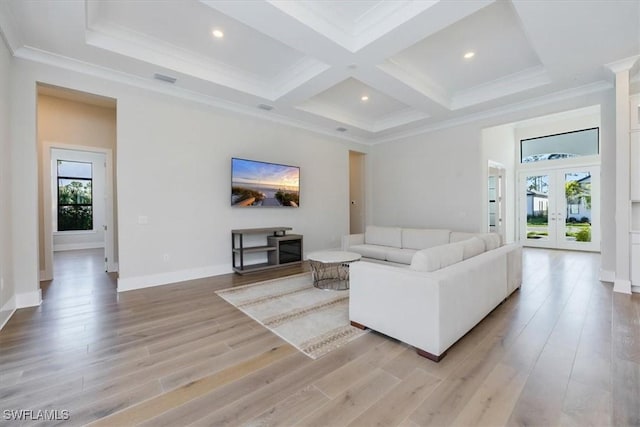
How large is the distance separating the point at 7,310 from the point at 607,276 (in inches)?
301

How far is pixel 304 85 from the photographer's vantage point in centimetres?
400

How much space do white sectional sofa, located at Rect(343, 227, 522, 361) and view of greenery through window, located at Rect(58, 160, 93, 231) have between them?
30.9ft

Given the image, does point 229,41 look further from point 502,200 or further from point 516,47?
point 502,200

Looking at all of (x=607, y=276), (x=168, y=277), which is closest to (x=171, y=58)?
(x=168, y=277)

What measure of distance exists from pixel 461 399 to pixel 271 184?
14.2 feet

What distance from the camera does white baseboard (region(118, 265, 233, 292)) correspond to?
3.74 meters

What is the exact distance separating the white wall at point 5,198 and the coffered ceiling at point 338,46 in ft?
1.26

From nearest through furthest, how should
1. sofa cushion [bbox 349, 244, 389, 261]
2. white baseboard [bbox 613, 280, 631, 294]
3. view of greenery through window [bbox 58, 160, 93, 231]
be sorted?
1. white baseboard [bbox 613, 280, 631, 294]
2. sofa cushion [bbox 349, 244, 389, 261]
3. view of greenery through window [bbox 58, 160, 93, 231]

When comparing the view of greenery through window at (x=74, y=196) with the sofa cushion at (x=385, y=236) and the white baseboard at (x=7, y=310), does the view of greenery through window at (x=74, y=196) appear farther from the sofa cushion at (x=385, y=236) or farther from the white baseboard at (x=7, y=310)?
the sofa cushion at (x=385, y=236)

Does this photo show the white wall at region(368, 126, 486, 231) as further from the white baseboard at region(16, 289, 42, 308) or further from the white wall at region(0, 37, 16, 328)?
the white wall at region(0, 37, 16, 328)

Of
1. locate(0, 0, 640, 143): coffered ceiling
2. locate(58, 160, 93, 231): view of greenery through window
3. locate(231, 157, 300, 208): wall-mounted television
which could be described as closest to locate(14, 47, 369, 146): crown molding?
locate(0, 0, 640, 143): coffered ceiling

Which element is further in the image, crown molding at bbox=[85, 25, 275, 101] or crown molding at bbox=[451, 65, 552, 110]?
crown molding at bbox=[451, 65, 552, 110]

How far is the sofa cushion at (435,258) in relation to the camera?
224 centimetres

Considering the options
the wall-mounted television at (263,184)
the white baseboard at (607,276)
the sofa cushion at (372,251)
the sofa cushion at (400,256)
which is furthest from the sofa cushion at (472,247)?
the wall-mounted television at (263,184)
